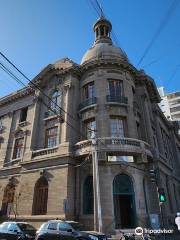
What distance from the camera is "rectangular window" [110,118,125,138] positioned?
21.4 metres

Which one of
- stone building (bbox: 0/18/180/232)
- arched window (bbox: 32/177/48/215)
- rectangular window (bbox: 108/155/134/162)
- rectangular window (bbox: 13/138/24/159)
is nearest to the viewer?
stone building (bbox: 0/18/180/232)

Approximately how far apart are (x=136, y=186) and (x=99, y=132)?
5904mm

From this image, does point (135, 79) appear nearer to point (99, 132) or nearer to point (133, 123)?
point (133, 123)

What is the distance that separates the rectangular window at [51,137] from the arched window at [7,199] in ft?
20.2

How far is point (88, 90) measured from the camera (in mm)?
24844

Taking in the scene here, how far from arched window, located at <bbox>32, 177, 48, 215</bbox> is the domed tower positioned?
367 centimetres

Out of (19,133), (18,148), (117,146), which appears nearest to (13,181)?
(18,148)

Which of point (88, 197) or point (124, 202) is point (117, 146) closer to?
point (88, 197)

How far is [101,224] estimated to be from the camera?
16.4 m

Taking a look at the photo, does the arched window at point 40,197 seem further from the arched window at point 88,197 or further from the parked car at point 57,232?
the parked car at point 57,232

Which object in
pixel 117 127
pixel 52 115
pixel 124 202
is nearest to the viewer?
pixel 124 202

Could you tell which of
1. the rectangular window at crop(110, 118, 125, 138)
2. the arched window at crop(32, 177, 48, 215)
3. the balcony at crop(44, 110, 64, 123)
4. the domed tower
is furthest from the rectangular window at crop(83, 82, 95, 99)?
the arched window at crop(32, 177, 48, 215)

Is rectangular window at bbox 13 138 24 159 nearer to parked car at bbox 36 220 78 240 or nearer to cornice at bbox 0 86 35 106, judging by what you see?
cornice at bbox 0 86 35 106

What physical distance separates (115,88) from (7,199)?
16815mm
